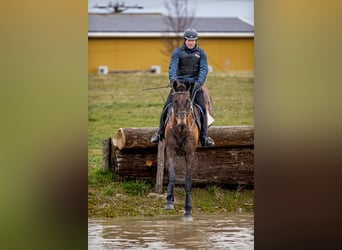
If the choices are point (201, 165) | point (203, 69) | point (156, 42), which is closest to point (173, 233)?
point (201, 165)

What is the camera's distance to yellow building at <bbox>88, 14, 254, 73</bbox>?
8.71 meters

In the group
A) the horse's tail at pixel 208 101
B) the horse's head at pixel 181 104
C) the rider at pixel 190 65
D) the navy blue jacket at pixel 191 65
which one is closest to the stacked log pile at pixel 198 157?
the horse's tail at pixel 208 101

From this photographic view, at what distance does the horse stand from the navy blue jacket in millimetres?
77

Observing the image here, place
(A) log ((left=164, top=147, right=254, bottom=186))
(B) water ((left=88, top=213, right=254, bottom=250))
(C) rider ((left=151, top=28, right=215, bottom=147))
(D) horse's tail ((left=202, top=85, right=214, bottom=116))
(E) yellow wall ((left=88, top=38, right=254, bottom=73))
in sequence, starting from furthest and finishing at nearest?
(A) log ((left=164, top=147, right=254, bottom=186))
(D) horse's tail ((left=202, top=85, right=214, bottom=116))
(C) rider ((left=151, top=28, right=215, bottom=147))
(E) yellow wall ((left=88, top=38, right=254, bottom=73))
(B) water ((left=88, top=213, right=254, bottom=250))

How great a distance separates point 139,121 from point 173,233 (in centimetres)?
120

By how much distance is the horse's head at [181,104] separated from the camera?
8750 mm

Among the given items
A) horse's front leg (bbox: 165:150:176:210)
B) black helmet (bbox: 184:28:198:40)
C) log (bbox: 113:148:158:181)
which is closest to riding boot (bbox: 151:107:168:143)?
log (bbox: 113:148:158:181)

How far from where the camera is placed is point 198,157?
29.7 ft

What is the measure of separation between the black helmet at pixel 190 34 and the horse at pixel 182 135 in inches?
18.0

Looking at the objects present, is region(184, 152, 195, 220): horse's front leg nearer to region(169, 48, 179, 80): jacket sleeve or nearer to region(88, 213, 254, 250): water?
region(88, 213, 254, 250): water

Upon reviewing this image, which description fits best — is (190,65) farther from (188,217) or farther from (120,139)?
(188,217)

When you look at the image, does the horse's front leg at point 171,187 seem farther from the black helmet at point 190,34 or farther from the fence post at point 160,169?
the black helmet at point 190,34
